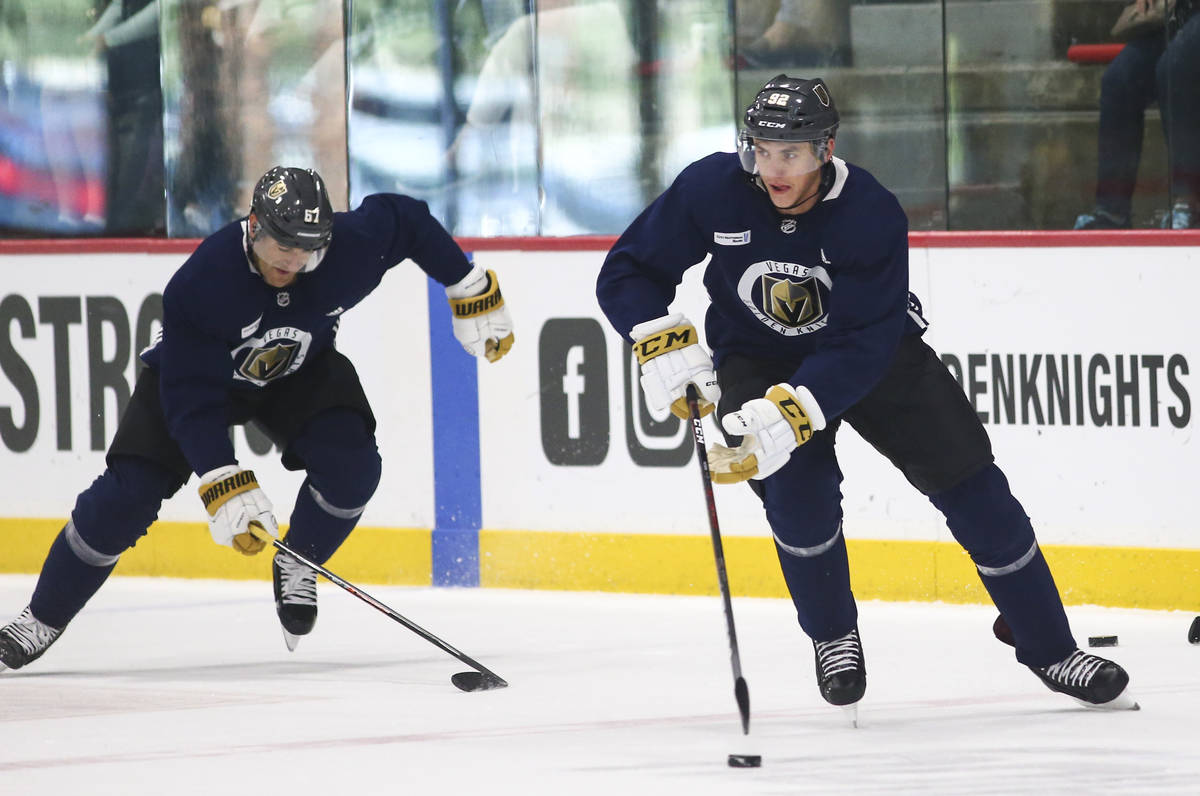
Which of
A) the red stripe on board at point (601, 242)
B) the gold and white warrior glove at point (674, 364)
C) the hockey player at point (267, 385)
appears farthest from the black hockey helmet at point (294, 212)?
the red stripe on board at point (601, 242)

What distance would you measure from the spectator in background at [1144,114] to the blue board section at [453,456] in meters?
1.75

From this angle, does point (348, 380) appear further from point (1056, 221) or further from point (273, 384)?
point (1056, 221)

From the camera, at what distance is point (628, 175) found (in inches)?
242

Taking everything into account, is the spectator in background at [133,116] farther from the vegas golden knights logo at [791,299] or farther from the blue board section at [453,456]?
the vegas golden knights logo at [791,299]

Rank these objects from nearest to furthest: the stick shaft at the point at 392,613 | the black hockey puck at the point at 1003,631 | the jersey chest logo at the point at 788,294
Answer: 1. the jersey chest logo at the point at 788,294
2. the black hockey puck at the point at 1003,631
3. the stick shaft at the point at 392,613

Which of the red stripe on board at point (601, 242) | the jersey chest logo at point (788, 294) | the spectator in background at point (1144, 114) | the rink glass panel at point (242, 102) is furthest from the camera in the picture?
the rink glass panel at point (242, 102)

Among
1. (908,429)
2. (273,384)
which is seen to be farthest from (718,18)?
(908,429)

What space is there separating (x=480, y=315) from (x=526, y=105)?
163 cm

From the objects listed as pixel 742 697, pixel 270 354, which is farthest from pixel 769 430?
pixel 270 354

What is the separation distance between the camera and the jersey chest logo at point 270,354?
445 centimetres

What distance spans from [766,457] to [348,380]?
1397mm

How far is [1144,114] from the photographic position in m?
5.35

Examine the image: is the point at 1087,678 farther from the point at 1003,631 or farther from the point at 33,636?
the point at 33,636

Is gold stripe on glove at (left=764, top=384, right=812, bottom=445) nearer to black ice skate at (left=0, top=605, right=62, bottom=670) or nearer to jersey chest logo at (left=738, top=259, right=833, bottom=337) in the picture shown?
jersey chest logo at (left=738, top=259, right=833, bottom=337)
